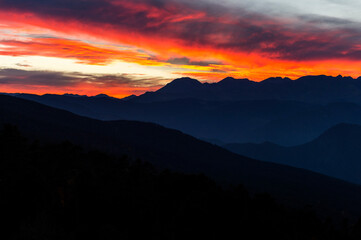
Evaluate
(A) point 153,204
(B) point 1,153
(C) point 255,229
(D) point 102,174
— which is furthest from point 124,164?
(C) point 255,229

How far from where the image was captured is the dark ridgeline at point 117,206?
62.3 metres

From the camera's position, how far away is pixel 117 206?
227 feet

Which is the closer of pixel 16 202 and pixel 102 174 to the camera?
pixel 16 202

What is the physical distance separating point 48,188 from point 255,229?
38696 millimetres

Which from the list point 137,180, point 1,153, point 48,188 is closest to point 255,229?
point 137,180

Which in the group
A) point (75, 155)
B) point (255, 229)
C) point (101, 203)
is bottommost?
point (255, 229)

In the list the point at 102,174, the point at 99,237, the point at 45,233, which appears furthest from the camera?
the point at 102,174

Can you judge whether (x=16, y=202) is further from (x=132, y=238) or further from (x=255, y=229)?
(x=255, y=229)

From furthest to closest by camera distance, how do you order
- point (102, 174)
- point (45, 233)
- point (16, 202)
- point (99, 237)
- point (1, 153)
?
1. point (102, 174)
2. point (1, 153)
3. point (16, 202)
4. point (99, 237)
5. point (45, 233)

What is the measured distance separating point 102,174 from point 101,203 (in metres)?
10.6

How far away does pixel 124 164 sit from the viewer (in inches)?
3344

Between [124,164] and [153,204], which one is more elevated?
[124,164]

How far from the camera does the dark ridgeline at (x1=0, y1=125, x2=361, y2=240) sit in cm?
6231

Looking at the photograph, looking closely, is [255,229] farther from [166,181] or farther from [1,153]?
[1,153]
